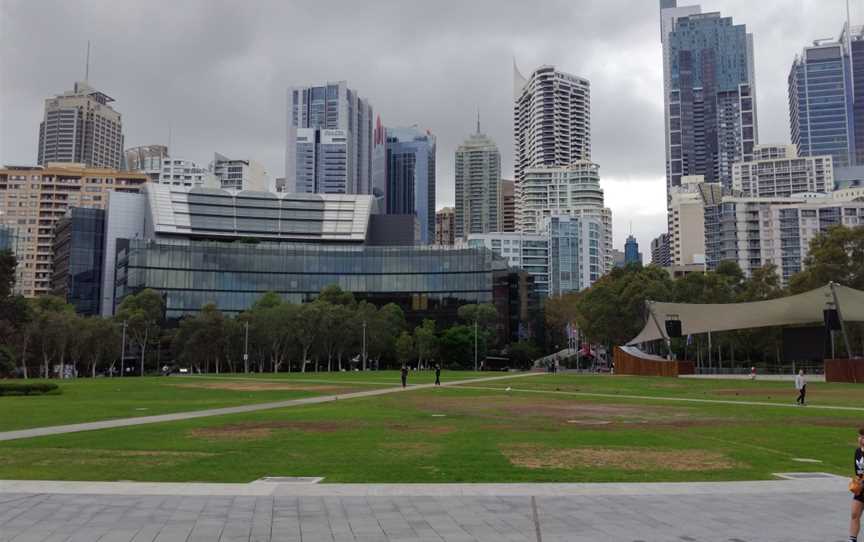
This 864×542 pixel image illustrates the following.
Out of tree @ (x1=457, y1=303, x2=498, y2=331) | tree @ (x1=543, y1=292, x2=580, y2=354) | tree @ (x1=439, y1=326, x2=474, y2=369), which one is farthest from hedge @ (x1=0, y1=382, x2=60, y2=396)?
tree @ (x1=543, y1=292, x2=580, y2=354)

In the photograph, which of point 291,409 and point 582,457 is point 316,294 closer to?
point 291,409

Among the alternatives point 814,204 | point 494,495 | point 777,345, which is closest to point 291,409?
point 494,495

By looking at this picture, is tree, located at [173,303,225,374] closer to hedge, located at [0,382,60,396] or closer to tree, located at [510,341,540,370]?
tree, located at [510,341,540,370]

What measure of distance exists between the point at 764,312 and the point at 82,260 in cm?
14829

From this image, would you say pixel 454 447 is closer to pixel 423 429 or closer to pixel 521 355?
pixel 423 429

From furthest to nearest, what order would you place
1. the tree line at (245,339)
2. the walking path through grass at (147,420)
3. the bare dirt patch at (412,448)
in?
Answer: the tree line at (245,339) < the walking path through grass at (147,420) < the bare dirt patch at (412,448)

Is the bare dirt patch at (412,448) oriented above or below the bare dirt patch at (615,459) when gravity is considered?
below

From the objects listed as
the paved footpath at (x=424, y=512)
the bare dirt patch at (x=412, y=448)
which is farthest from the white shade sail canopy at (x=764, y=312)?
the paved footpath at (x=424, y=512)

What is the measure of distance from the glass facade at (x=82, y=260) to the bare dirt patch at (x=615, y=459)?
161919mm

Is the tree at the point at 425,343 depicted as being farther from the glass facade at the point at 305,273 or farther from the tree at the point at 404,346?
the glass facade at the point at 305,273

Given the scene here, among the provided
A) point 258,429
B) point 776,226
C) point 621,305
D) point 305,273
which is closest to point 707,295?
point 621,305

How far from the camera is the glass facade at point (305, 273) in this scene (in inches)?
5502

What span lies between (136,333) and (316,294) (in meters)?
41.8

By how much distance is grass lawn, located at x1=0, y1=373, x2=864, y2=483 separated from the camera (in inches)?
604
